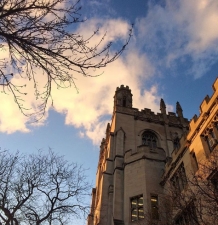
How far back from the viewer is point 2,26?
568cm

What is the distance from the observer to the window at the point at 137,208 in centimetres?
1633

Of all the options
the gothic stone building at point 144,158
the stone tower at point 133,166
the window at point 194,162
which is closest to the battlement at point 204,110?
the gothic stone building at point 144,158

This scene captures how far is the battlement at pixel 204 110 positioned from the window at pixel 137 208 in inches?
218

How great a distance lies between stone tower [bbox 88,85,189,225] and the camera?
55.3 feet

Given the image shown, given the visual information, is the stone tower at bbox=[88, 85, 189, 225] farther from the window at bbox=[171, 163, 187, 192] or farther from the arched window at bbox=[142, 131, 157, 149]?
the window at bbox=[171, 163, 187, 192]

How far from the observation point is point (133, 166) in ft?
63.0

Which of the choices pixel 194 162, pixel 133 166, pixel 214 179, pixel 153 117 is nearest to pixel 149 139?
pixel 153 117

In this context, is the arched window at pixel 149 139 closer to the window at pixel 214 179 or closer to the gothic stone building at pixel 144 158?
the gothic stone building at pixel 144 158

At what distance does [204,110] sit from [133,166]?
7.70m

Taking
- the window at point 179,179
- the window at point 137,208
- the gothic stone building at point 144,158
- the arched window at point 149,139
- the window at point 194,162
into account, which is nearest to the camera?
the window at point 194,162

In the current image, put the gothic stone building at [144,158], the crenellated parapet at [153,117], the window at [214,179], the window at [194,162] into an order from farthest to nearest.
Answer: the crenellated parapet at [153,117] < the gothic stone building at [144,158] < the window at [194,162] < the window at [214,179]

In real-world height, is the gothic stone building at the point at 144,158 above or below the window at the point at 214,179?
above

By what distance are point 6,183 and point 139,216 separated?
849cm

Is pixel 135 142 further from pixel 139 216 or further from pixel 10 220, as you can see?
pixel 10 220
